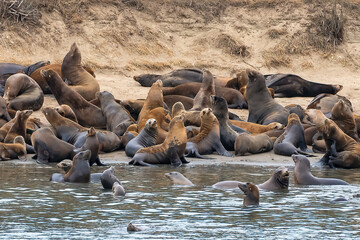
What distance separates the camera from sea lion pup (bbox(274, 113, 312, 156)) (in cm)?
1323

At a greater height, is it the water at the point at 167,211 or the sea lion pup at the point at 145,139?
the sea lion pup at the point at 145,139

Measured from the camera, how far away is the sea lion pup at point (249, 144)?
43.5 feet

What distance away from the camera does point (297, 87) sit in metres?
18.6

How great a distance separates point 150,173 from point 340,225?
3890mm

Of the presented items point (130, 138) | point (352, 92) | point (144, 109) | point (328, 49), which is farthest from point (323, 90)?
point (130, 138)

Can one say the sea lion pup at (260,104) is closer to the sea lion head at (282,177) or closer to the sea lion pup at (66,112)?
the sea lion pup at (66,112)

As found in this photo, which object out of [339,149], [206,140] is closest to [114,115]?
[206,140]

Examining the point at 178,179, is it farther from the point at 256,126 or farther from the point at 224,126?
the point at 256,126

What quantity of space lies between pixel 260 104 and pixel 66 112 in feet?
12.6

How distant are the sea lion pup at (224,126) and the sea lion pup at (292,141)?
0.72m

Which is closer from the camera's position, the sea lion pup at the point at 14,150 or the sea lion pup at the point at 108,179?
the sea lion pup at the point at 108,179

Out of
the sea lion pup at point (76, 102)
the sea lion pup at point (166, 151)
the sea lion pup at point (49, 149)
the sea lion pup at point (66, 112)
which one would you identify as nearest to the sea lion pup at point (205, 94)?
the sea lion pup at point (76, 102)

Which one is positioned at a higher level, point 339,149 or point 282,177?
point 339,149

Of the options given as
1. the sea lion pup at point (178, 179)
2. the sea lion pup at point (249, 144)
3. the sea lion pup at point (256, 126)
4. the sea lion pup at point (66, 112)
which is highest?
the sea lion pup at point (66, 112)
